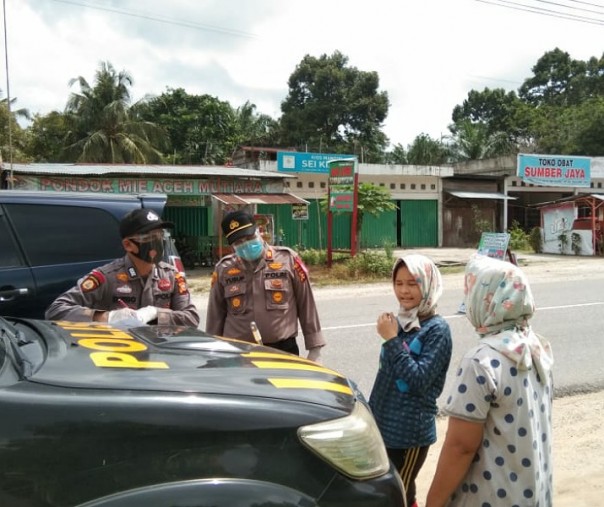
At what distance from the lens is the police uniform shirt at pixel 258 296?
3.32 meters

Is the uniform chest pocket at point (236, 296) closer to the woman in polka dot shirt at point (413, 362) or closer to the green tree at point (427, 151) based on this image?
the woman in polka dot shirt at point (413, 362)

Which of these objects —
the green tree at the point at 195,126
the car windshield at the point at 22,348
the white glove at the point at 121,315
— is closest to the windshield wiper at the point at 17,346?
the car windshield at the point at 22,348

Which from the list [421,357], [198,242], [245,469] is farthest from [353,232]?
[245,469]

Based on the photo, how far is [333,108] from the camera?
41250 millimetres

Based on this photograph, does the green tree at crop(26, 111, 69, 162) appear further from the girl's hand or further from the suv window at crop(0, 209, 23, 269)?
the girl's hand

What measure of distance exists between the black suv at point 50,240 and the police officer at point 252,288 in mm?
940

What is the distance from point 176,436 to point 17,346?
720 mm

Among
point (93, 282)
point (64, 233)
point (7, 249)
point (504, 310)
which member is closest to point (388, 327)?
point (504, 310)

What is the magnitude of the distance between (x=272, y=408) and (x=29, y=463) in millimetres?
Result: 588

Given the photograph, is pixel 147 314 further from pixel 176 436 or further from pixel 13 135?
pixel 13 135

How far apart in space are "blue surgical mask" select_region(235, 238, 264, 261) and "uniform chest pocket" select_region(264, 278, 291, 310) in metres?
0.17

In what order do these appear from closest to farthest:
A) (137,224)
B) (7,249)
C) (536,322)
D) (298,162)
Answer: (137,224), (7,249), (536,322), (298,162)

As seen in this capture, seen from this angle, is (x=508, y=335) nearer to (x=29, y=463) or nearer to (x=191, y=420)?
(x=191, y=420)

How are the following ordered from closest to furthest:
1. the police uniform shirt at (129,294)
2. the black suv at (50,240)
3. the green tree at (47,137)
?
the police uniform shirt at (129,294) < the black suv at (50,240) < the green tree at (47,137)
